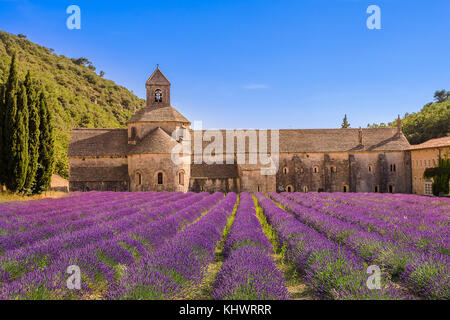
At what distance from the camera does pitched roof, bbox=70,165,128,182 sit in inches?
1128

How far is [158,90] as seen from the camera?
32.8m

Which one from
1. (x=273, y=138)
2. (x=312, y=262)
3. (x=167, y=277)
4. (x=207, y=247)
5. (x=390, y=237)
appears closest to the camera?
(x=167, y=277)

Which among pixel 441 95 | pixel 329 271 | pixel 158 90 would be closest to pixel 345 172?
pixel 158 90

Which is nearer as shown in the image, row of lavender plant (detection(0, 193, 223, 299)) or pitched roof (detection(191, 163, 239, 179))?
row of lavender plant (detection(0, 193, 223, 299))

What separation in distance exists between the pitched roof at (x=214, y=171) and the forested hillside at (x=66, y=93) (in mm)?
18488

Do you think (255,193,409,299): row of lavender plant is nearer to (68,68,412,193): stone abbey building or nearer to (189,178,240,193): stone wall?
(68,68,412,193): stone abbey building

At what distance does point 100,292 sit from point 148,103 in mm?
30166

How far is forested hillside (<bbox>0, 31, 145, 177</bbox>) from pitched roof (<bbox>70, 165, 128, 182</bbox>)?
Answer: 33.2 feet

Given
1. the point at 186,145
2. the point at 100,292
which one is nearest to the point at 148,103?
the point at 186,145

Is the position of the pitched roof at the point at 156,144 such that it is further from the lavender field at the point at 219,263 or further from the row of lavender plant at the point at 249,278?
the row of lavender plant at the point at 249,278

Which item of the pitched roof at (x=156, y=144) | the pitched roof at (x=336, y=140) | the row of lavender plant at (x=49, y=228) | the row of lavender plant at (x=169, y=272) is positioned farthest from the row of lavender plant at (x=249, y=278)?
the pitched roof at (x=336, y=140)

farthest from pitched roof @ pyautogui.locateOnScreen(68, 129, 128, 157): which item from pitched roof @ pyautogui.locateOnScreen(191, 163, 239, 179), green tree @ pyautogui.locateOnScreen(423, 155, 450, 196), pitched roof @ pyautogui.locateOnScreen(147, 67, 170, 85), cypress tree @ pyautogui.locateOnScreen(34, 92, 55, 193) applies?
green tree @ pyautogui.locateOnScreen(423, 155, 450, 196)
